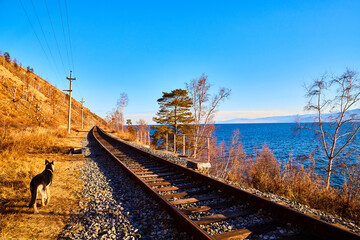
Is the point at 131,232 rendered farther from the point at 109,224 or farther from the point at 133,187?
the point at 133,187

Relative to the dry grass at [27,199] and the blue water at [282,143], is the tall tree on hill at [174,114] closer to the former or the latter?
the blue water at [282,143]

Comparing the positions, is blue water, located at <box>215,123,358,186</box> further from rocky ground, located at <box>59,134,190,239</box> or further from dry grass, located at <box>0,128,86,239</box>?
dry grass, located at <box>0,128,86,239</box>

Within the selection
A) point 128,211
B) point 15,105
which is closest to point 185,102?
point 15,105

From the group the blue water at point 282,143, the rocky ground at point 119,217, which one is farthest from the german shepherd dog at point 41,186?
the blue water at point 282,143

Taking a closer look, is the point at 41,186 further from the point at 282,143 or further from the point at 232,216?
the point at 282,143

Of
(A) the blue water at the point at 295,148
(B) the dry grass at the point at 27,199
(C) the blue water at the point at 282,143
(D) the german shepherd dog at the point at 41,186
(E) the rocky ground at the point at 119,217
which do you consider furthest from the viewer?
(C) the blue water at the point at 282,143

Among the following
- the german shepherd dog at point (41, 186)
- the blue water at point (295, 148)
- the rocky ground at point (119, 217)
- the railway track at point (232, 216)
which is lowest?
the blue water at point (295, 148)

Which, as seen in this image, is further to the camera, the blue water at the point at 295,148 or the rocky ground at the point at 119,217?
the blue water at the point at 295,148

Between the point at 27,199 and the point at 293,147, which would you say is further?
the point at 293,147

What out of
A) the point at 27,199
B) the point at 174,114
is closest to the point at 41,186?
the point at 27,199

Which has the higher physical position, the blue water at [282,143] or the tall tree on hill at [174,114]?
the tall tree on hill at [174,114]

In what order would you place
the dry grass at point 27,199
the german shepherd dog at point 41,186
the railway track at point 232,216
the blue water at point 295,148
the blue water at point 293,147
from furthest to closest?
the blue water at point 293,147, the blue water at point 295,148, the german shepherd dog at point 41,186, the dry grass at point 27,199, the railway track at point 232,216

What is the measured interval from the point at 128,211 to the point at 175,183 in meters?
1.99

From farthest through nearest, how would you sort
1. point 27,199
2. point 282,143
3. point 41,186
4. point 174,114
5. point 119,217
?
point 282,143, point 174,114, point 27,199, point 41,186, point 119,217
